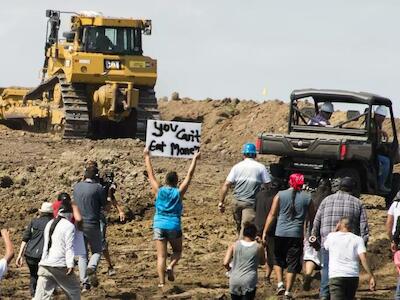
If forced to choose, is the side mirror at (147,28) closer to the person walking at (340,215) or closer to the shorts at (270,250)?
the shorts at (270,250)

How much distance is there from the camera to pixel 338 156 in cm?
2273

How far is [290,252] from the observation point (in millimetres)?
16297

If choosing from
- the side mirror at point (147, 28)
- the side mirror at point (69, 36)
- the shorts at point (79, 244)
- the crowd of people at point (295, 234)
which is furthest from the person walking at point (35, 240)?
the side mirror at point (69, 36)

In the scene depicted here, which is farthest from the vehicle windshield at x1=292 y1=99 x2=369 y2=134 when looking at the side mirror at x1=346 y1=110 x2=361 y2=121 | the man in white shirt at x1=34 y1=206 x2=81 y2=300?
the man in white shirt at x1=34 y1=206 x2=81 y2=300

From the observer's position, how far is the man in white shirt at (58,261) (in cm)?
1433

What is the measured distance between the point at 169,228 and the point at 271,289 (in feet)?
5.18

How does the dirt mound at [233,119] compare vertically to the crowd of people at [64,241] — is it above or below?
above

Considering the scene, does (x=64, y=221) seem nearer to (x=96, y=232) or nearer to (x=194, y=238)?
(x=96, y=232)

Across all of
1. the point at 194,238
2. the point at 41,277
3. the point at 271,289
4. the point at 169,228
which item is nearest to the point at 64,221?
the point at 41,277

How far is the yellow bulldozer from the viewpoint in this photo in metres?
37.4

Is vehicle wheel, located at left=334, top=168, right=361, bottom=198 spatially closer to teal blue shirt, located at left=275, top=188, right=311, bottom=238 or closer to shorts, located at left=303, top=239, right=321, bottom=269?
shorts, located at left=303, top=239, right=321, bottom=269

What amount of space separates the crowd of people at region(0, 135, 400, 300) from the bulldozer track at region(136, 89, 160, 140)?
18.9 m

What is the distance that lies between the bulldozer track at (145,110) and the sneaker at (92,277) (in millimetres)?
20716

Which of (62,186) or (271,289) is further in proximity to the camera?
(62,186)
